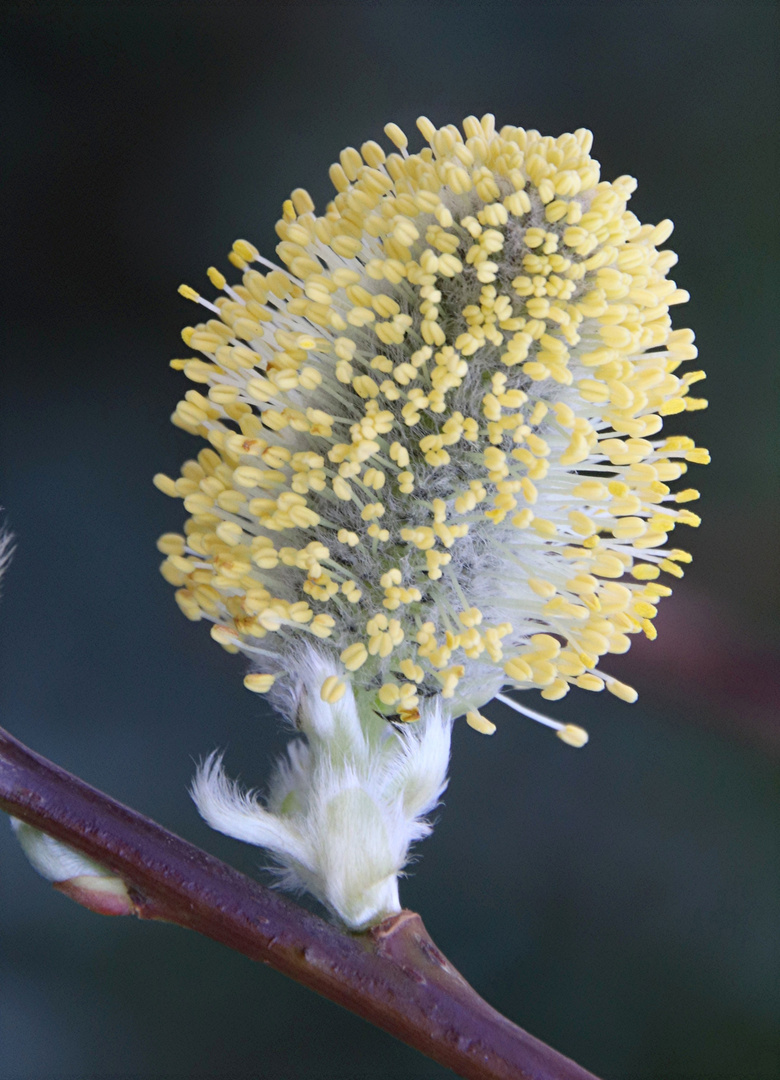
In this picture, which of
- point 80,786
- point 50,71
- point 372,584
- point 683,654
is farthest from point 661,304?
point 50,71

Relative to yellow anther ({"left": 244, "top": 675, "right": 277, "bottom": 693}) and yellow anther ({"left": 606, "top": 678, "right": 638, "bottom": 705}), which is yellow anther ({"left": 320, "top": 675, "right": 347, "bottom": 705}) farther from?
yellow anther ({"left": 606, "top": 678, "right": 638, "bottom": 705})

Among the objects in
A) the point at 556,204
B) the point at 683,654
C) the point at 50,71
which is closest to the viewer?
the point at 556,204

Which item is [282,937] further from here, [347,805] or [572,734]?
[572,734]

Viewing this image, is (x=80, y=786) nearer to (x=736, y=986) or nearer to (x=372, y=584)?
(x=372, y=584)

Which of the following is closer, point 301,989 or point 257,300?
point 257,300

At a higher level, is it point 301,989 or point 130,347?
point 130,347

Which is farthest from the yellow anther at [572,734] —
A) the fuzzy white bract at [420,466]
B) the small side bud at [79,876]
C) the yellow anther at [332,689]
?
the small side bud at [79,876]

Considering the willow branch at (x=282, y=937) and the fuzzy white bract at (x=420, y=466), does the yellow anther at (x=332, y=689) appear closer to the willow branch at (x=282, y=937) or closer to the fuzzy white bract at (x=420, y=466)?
the fuzzy white bract at (x=420, y=466)
